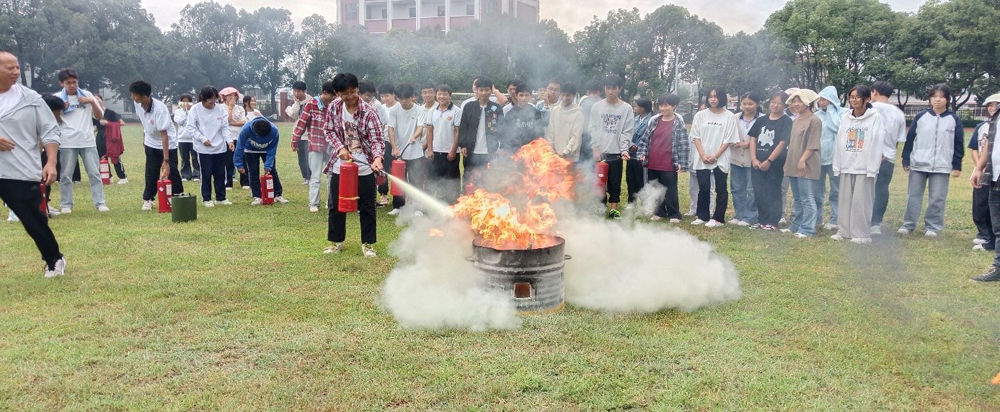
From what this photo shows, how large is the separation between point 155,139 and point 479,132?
17.6ft

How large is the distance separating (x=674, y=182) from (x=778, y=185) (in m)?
1.51

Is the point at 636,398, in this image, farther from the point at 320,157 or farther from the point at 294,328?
the point at 320,157

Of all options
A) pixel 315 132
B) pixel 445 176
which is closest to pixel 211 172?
pixel 315 132

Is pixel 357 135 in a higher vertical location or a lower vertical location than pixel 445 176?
higher

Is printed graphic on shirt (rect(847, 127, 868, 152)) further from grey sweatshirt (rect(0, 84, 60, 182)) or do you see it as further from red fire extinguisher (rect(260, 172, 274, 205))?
grey sweatshirt (rect(0, 84, 60, 182))

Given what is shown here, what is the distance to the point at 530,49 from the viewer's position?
14930 millimetres

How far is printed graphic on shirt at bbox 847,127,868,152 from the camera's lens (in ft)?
27.8

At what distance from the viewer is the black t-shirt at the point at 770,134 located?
9438 mm

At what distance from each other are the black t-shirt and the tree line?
0.51 meters

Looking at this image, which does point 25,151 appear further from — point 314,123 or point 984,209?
point 984,209

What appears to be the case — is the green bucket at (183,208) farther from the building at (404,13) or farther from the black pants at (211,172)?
the building at (404,13)

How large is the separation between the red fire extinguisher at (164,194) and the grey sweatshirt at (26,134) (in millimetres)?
3991

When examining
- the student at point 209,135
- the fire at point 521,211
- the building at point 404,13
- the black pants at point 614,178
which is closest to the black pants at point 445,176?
the black pants at point 614,178

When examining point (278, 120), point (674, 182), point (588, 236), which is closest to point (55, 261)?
point (588, 236)
